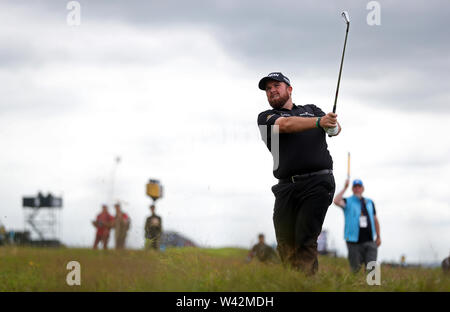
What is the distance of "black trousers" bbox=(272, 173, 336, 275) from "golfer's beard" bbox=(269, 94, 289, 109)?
862 millimetres

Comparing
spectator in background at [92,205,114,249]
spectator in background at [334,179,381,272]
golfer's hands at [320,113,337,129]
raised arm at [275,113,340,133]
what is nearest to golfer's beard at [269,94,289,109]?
raised arm at [275,113,340,133]

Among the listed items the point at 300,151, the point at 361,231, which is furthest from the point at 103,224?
the point at 300,151

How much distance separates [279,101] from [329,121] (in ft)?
2.90

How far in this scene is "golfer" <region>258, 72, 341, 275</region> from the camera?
24.1ft

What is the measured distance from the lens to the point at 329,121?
698 centimetres

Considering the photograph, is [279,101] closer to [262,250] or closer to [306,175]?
[306,175]

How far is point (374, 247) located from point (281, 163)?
6474 mm

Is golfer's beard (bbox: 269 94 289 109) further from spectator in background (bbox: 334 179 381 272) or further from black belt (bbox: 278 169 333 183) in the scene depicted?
spectator in background (bbox: 334 179 381 272)

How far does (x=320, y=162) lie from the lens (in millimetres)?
7387

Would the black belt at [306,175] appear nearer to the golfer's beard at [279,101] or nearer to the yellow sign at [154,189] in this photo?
the golfer's beard at [279,101]

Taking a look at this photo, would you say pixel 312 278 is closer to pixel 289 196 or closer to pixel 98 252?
pixel 289 196

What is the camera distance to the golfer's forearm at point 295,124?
714cm

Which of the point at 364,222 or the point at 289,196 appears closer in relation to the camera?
the point at 289,196

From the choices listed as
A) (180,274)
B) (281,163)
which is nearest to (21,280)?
(180,274)
